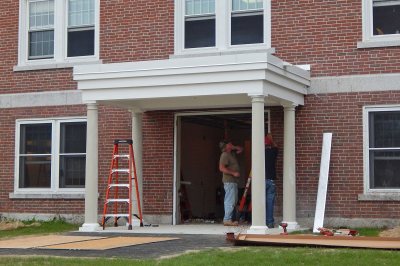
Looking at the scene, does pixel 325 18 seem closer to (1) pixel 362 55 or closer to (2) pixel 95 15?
(1) pixel 362 55

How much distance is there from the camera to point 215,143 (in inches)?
885

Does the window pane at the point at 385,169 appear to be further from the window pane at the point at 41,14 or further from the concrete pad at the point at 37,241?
the window pane at the point at 41,14

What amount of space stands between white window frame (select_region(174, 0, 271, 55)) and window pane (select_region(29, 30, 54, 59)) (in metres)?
3.51

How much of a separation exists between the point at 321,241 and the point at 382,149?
4642 mm

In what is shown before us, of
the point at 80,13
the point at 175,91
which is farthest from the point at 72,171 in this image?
the point at 175,91

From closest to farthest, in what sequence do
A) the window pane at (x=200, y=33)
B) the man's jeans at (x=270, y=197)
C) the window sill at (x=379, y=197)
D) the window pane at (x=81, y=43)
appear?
the window sill at (x=379, y=197) → the man's jeans at (x=270, y=197) → the window pane at (x=200, y=33) → the window pane at (x=81, y=43)

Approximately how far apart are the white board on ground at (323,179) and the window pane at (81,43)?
6.27 meters

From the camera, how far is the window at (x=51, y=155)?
18.5 meters

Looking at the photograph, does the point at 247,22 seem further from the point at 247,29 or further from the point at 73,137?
the point at 73,137

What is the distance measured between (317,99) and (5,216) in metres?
8.34

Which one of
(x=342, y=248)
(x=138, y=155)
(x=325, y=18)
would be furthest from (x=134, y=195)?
(x=342, y=248)

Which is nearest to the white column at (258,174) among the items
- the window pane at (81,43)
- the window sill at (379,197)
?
the window sill at (379,197)

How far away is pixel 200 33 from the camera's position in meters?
17.5

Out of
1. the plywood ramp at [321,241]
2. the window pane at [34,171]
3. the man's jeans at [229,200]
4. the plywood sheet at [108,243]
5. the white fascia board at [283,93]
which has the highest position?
the white fascia board at [283,93]
